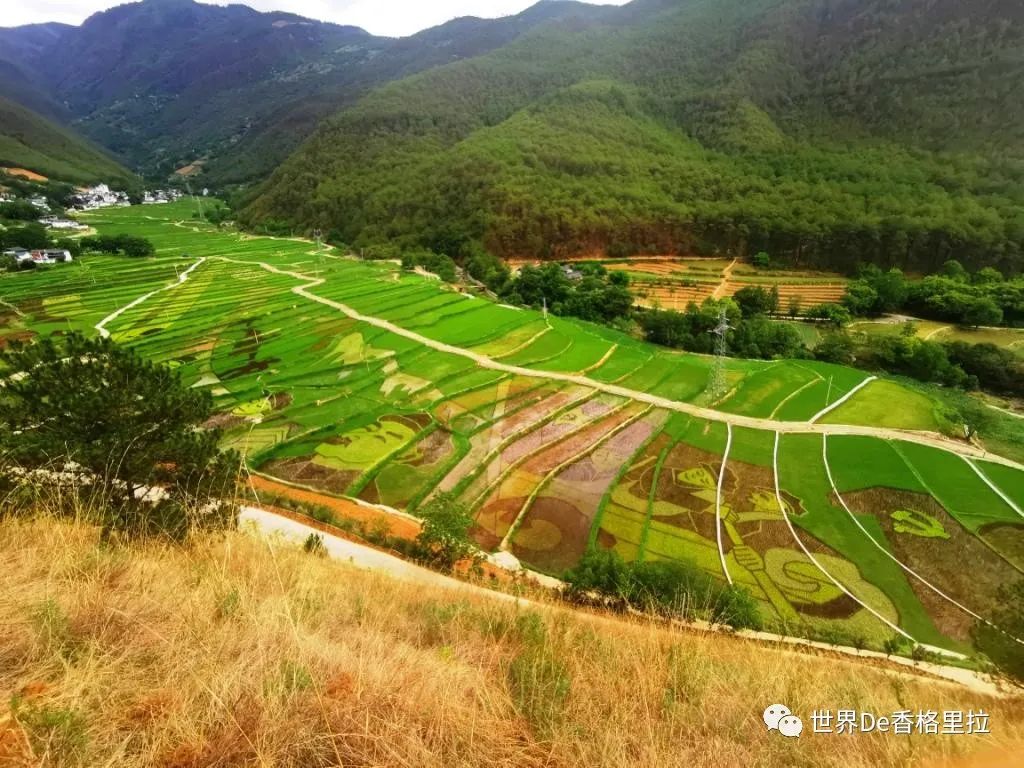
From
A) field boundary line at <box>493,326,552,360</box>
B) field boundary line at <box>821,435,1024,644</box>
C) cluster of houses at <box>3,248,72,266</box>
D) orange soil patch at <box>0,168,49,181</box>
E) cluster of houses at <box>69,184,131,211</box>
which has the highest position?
orange soil patch at <box>0,168,49,181</box>

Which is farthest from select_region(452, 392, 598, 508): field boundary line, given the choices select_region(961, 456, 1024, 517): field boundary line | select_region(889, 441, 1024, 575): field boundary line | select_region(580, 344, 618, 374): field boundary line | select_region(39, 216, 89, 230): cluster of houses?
select_region(39, 216, 89, 230): cluster of houses

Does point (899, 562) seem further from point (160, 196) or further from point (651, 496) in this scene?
point (160, 196)

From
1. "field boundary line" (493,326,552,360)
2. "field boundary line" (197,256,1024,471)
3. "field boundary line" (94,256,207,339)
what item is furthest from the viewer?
"field boundary line" (94,256,207,339)

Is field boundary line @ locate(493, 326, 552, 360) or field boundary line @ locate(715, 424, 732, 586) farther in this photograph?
field boundary line @ locate(493, 326, 552, 360)

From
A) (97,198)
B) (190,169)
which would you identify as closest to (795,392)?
(97,198)

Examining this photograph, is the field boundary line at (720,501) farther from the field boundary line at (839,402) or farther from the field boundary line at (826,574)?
the field boundary line at (839,402)

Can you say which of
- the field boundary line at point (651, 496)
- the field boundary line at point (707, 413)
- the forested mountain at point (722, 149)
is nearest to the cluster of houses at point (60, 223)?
the forested mountain at point (722, 149)

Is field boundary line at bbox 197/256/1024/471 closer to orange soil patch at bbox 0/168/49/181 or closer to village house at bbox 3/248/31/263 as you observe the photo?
village house at bbox 3/248/31/263
